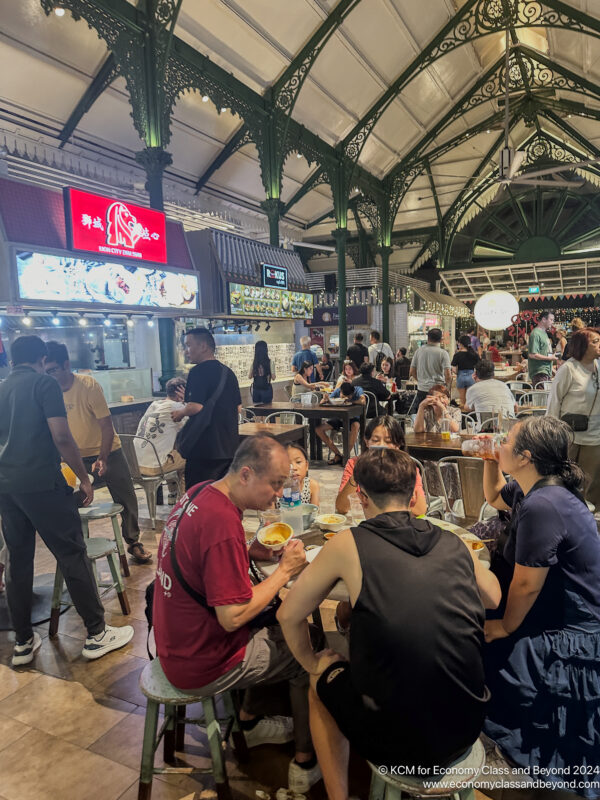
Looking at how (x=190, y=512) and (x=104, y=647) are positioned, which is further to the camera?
(x=104, y=647)

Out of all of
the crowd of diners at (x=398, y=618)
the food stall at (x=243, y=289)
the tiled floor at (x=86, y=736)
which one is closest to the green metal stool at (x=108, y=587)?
the tiled floor at (x=86, y=736)

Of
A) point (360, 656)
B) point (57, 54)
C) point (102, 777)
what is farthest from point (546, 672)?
point (57, 54)

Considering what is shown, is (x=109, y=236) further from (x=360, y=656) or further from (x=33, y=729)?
(x=360, y=656)

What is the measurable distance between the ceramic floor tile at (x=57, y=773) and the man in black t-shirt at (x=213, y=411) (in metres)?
2.05

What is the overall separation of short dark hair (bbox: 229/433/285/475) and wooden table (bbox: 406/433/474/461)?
249 cm

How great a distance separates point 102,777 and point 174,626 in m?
0.88

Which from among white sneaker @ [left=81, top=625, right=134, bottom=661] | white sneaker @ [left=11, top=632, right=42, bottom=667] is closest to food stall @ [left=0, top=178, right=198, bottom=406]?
white sneaker @ [left=11, top=632, right=42, bottom=667]

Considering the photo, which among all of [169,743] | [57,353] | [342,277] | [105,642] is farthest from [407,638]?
[342,277]

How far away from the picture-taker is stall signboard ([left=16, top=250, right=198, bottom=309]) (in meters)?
5.46

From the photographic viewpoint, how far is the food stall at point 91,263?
17.9 feet

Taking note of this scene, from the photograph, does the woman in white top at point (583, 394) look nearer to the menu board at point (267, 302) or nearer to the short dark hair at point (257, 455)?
the short dark hair at point (257, 455)

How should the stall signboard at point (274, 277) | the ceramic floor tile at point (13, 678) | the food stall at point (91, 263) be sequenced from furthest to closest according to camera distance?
the stall signboard at point (274, 277) → the food stall at point (91, 263) → the ceramic floor tile at point (13, 678)

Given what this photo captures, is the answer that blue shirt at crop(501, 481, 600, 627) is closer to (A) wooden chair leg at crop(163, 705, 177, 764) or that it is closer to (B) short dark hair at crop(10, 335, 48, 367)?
(A) wooden chair leg at crop(163, 705, 177, 764)

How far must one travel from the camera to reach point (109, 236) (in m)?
6.20
